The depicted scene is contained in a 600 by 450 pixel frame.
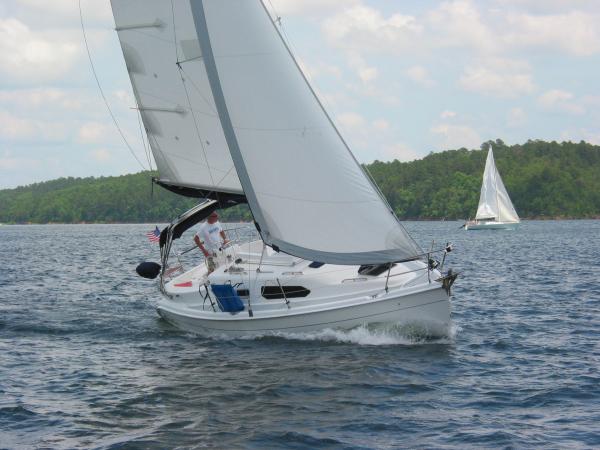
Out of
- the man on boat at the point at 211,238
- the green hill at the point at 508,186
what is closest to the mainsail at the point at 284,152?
the man on boat at the point at 211,238

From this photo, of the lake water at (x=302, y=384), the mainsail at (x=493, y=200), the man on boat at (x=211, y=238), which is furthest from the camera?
the mainsail at (x=493, y=200)

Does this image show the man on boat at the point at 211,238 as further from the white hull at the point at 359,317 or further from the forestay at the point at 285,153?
the forestay at the point at 285,153

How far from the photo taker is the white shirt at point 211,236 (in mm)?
22016

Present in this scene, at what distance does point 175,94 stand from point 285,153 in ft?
19.1

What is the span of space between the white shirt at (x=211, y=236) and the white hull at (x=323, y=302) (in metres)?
1.57

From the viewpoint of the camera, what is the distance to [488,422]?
1310 cm

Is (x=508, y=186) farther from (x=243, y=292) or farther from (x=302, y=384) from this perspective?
(x=302, y=384)

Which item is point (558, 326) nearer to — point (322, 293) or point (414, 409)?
point (322, 293)

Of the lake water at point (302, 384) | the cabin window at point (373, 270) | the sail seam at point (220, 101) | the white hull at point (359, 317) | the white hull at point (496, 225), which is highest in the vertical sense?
the sail seam at point (220, 101)

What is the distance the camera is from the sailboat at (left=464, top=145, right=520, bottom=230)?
100 m

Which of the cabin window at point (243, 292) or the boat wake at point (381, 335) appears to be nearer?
the boat wake at point (381, 335)

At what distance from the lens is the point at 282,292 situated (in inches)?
734

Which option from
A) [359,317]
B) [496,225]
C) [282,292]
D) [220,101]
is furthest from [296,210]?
[496,225]

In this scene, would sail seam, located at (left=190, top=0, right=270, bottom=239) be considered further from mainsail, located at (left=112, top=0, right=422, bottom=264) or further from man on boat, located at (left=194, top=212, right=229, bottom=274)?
man on boat, located at (left=194, top=212, right=229, bottom=274)
